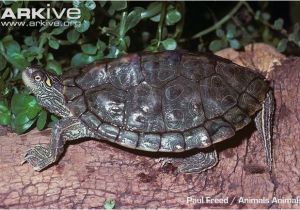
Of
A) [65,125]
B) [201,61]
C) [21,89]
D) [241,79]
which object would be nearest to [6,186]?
[65,125]

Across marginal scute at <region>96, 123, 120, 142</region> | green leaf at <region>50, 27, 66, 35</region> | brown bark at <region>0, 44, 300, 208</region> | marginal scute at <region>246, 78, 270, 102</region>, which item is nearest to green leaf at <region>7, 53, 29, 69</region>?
green leaf at <region>50, 27, 66, 35</region>

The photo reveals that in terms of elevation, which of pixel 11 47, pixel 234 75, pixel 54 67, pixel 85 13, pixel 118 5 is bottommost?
pixel 234 75

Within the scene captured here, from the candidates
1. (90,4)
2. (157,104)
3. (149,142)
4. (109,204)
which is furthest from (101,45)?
(109,204)

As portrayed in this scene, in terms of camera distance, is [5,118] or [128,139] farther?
[5,118]

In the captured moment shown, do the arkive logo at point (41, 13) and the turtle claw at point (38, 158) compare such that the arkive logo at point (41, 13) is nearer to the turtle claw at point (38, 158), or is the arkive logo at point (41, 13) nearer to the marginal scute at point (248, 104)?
the turtle claw at point (38, 158)

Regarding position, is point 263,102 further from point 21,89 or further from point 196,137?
point 21,89

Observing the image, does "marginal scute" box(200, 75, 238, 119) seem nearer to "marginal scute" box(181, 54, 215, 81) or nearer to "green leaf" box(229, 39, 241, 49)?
"marginal scute" box(181, 54, 215, 81)

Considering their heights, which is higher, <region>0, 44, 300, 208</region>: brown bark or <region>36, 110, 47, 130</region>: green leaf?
<region>36, 110, 47, 130</region>: green leaf

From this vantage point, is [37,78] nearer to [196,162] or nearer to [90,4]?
[90,4]
